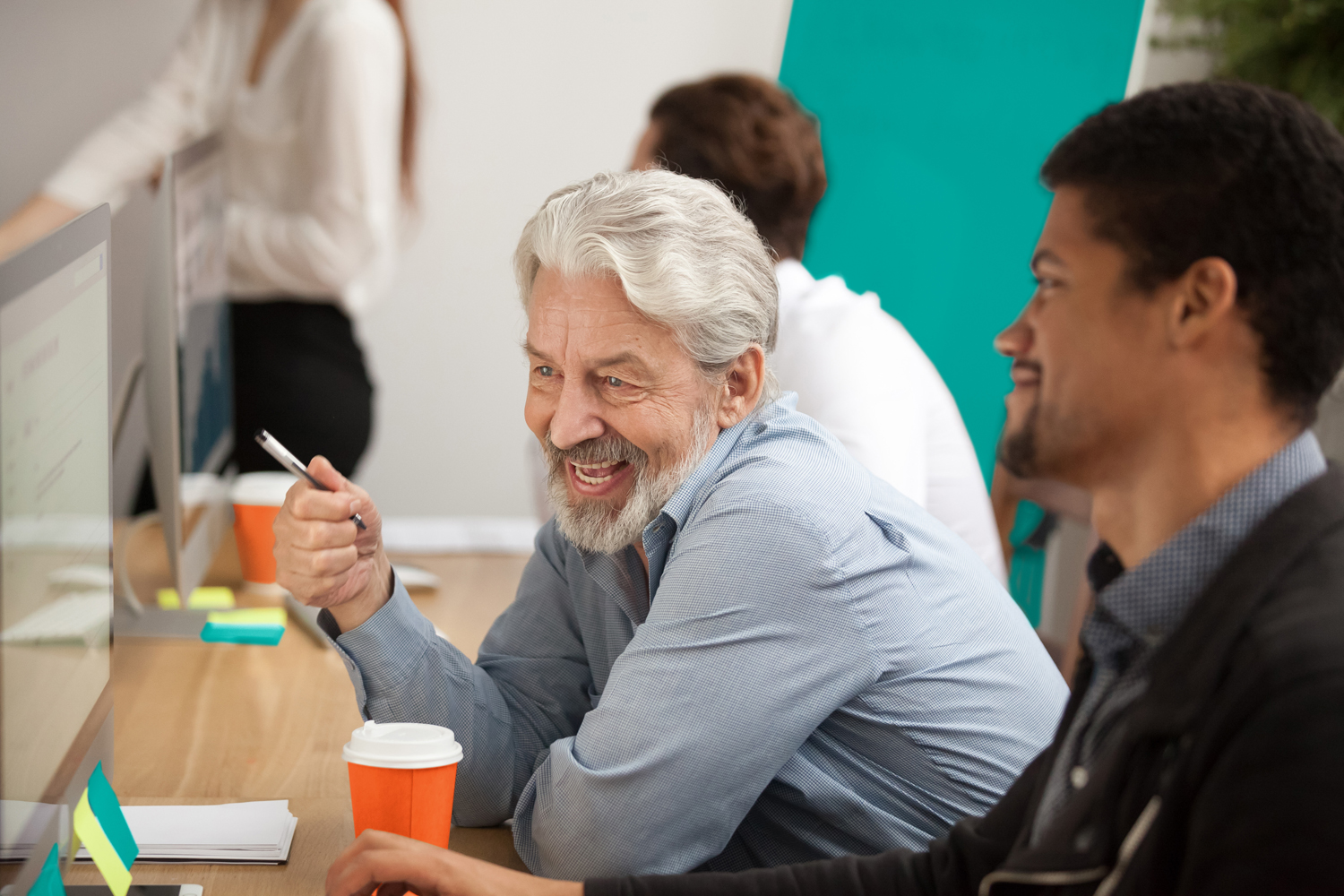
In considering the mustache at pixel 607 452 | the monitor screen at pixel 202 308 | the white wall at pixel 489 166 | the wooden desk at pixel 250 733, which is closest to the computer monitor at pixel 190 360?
the monitor screen at pixel 202 308

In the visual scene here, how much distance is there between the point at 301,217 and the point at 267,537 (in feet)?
2.45

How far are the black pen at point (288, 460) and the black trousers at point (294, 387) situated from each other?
125cm

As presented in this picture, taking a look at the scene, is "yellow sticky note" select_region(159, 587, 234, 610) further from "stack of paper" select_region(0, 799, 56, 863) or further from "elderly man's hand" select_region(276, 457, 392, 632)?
"stack of paper" select_region(0, 799, 56, 863)

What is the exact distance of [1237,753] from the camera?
1.95 feet

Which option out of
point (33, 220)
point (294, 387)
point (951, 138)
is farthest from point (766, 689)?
point (951, 138)

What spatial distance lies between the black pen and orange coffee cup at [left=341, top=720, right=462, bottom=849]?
0.23 meters

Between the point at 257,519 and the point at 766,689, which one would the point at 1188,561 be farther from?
the point at 257,519

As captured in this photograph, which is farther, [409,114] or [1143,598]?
[409,114]

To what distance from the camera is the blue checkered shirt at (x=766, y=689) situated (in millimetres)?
993

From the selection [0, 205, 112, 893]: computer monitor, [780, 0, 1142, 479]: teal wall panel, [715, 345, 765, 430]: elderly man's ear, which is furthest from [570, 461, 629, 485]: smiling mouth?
[780, 0, 1142, 479]: teal wall panel

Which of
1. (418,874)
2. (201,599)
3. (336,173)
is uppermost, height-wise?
(336,173)

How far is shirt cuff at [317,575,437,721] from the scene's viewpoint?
1179 millimetres

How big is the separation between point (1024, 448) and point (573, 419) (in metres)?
0.52

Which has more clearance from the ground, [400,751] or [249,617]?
[400,751]
